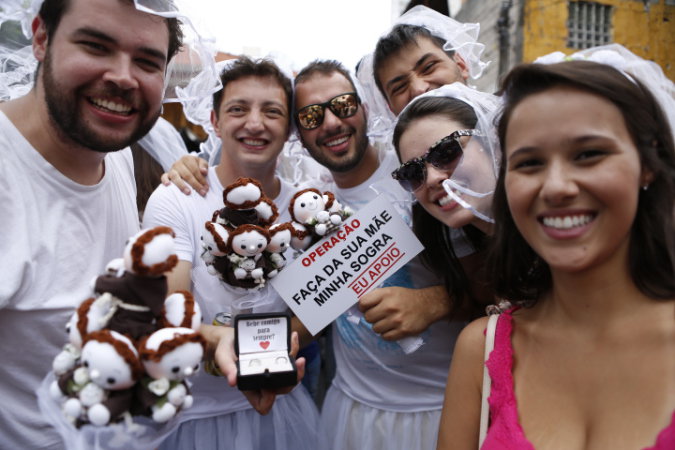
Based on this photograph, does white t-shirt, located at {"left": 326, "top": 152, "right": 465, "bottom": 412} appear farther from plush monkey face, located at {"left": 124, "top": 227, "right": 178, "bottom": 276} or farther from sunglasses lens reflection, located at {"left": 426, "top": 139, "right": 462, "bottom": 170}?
plush monkey face, located at {"left": 124, "top": 227, "right": 178, "bottom": 276}

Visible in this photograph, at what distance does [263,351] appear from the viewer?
6.14 ft

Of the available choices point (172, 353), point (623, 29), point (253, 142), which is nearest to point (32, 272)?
point (172, 353)

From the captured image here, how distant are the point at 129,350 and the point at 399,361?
1619mm

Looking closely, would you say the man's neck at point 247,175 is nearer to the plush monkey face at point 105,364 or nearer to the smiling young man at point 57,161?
the smiling young man at point 57,161

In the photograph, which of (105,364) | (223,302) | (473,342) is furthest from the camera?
(223,302)

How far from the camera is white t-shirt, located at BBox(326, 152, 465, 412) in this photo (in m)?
2.53

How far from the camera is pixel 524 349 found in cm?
165

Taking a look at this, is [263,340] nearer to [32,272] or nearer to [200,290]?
[200,290]

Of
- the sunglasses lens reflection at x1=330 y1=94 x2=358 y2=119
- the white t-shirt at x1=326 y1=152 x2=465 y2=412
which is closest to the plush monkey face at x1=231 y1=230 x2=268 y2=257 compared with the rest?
the white t-shirt at x1=326 y1=152 x2=465 y2=412

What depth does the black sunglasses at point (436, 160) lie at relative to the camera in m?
2.19

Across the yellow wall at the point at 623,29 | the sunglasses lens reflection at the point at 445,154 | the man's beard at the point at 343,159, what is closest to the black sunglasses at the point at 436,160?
the sunglasses lens reflection at the point at 445,154

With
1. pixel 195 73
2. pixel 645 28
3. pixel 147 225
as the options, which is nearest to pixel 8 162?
pixel 147 225

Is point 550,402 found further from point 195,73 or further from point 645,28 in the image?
point 645,28

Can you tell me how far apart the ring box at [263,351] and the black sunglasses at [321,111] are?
1.46m
